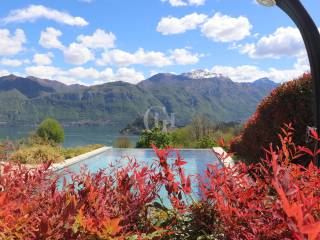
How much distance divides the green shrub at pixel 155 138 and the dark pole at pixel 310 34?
1384cm

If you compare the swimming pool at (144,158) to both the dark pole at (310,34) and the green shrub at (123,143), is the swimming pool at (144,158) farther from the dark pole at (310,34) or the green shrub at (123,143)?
the dark pole at (310,34)

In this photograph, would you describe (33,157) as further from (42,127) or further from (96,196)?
(96,196)

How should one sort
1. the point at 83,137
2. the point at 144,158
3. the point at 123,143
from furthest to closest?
1. the point at 83,137
2. the point at 123,143
3. the point at 144,158

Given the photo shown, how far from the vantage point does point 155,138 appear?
1786 centimetres

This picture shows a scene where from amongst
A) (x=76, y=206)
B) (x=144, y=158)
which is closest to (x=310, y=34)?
(x=76, y=206)

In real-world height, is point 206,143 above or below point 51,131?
below

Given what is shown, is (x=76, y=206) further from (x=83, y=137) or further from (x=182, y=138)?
→ (x=83, y=137)

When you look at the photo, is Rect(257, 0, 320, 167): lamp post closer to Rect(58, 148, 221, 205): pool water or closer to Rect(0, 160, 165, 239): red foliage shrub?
Rect(0, 160, 165, 239): red foliage shrub

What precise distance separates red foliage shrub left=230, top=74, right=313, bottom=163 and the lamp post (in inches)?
104

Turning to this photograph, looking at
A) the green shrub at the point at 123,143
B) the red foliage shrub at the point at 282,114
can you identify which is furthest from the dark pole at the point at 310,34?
the green shrub at the point at 123,143

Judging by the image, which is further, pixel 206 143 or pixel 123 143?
pixel 123 143

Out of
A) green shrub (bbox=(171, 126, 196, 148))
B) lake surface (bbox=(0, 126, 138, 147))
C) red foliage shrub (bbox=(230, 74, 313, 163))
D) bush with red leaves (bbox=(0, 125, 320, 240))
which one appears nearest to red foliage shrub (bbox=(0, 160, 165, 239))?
bush with red leaves (bbox=(0, 125, 320, 240))

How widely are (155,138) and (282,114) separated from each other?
11.2 m

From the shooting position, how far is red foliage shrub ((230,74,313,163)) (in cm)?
668
